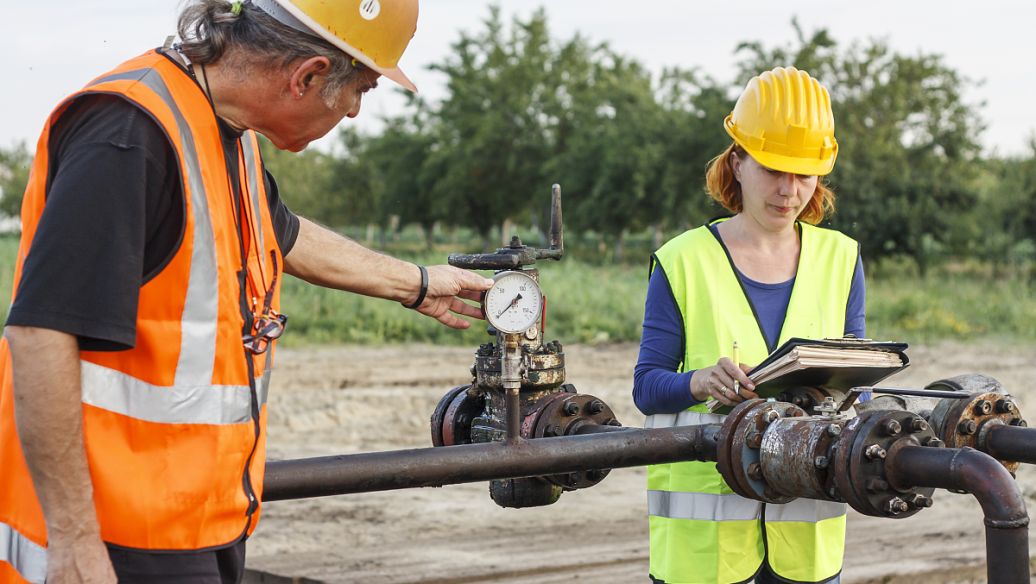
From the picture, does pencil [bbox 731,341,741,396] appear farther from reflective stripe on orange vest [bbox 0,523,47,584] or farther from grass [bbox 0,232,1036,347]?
grass [bbox 0,232,1036,347]

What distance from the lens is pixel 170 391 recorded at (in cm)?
189

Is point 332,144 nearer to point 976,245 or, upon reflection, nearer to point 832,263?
point 976,245

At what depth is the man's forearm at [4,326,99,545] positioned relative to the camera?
1748 millimetres

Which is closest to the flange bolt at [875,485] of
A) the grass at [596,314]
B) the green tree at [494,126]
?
the grass at [596,314]

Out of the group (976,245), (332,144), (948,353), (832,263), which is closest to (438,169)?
(332,144)

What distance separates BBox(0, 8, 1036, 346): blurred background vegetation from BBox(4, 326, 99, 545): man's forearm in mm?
9130

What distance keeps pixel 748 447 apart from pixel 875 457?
307 millimetres

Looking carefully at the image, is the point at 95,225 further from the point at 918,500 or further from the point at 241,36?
the point at 918,500

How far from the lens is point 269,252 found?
85.8 inches

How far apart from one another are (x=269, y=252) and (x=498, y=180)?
39.7m

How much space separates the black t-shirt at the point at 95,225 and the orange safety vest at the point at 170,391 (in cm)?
4

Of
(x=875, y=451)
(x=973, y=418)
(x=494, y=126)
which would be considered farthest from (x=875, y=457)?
(x=494, y=126)

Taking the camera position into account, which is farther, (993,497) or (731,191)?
(731,191)

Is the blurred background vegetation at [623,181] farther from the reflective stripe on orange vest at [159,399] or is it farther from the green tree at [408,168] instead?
the reflective stripe on orange vest at [159,399]
